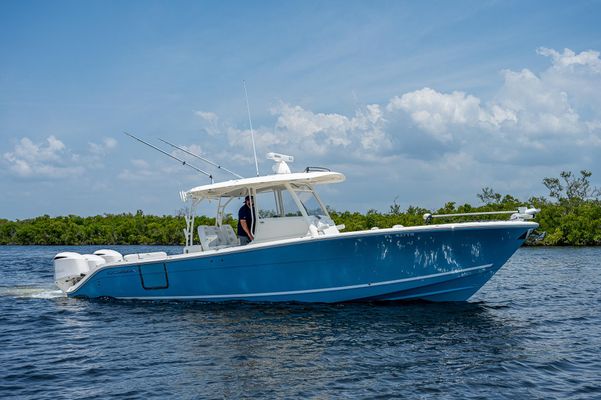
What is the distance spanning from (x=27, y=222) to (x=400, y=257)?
8590 cm

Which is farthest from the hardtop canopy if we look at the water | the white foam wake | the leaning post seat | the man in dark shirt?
the white foam wake

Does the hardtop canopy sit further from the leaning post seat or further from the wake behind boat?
the leaning post seat

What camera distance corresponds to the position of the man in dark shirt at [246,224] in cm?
1479

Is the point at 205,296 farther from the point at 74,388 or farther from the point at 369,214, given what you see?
the point at 369,214

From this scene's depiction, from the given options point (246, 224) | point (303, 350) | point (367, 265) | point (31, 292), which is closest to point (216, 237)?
point (246, 224)

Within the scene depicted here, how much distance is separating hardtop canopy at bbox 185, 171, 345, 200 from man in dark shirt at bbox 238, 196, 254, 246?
438 mm

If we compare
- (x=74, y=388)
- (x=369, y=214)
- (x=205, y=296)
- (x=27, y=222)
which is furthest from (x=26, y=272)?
(x=27, y=222)

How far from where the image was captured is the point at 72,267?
16.9 meters

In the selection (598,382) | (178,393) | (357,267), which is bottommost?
(598,382)

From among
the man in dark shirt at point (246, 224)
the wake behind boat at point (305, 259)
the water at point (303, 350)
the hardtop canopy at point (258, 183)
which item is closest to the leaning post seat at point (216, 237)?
the wake behind boat at point (305, 259)

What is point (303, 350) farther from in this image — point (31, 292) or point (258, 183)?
point (31, 292)

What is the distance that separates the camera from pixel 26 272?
2778 centimetres

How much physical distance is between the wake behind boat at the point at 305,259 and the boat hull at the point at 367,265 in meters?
0.02

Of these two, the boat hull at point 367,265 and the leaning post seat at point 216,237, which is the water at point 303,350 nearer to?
the boat hull at point 367,265
